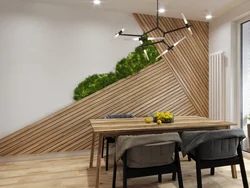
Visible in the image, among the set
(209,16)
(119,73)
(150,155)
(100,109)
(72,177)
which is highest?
(209,16)

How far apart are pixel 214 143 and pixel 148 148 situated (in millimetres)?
799

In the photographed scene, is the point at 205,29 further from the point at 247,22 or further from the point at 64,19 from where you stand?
the point at 64,19

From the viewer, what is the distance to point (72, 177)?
2.88 meters

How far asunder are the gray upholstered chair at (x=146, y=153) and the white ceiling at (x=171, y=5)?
2.65 meters

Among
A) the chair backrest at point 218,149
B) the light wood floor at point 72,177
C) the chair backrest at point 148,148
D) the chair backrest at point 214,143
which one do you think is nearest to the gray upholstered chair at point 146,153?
the chair backrest at point 148,148

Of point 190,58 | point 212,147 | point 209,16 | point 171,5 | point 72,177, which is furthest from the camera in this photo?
point 190,58

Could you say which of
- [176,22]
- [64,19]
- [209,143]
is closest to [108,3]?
[64,19]

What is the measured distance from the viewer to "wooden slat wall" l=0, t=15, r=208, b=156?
3629 millimetres

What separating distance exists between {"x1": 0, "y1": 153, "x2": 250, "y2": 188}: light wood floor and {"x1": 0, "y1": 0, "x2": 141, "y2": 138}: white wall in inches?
31.3

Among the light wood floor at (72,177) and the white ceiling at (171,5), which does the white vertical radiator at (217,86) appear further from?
the light wood floor at (72,177)

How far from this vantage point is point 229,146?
2.29 meters

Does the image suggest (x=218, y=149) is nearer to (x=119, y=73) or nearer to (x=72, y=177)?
(x=72, y=177)

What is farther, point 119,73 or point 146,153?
point 119,73

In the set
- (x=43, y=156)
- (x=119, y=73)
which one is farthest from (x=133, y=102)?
(x=43, y=156)
